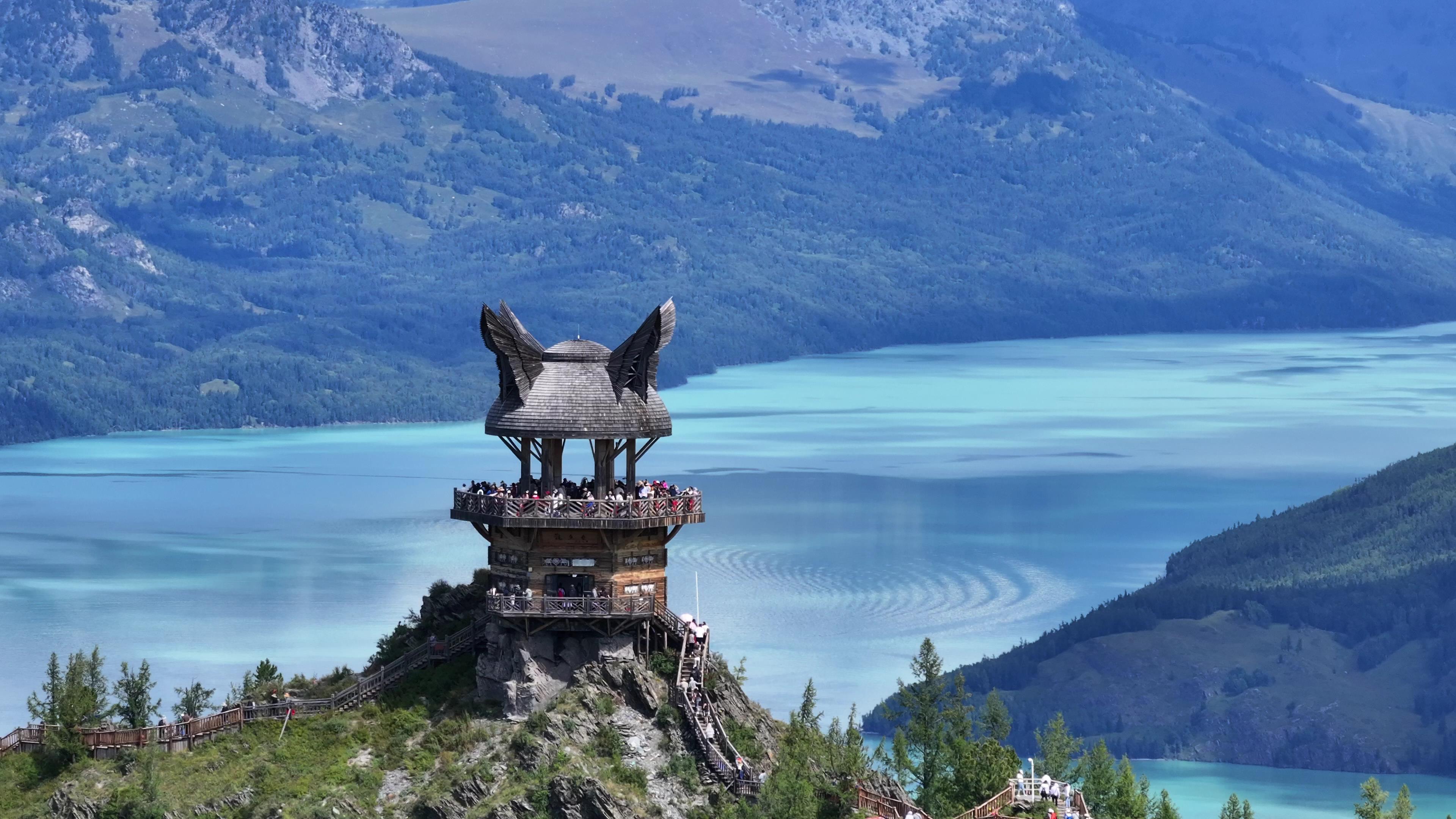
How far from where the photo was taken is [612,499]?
183 feet

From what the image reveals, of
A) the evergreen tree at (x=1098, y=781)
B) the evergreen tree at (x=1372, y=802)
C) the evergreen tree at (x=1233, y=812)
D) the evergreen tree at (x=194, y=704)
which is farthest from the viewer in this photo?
the evergreen tree at (x=1233, y=812)

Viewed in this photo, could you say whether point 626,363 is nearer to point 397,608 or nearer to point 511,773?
point 511,773

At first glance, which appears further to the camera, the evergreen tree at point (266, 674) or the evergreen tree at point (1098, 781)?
the evergreen tree at point (1098, 781)

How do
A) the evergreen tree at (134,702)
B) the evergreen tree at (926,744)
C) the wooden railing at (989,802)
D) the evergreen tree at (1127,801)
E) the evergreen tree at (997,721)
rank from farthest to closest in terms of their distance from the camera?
the evergreen tree at (997,721)
the evergreen tree at (1127,801)
the evergreen tree at (134,702)
the evergreen tree at (926,744)
the wooden railing at (989,802)

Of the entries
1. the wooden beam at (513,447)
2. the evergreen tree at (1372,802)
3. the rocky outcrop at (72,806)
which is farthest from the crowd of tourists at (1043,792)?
the rocky outcrop at (72,806)

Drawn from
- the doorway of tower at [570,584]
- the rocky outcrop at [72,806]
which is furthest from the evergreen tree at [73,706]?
the doorway of tower at [570,584]

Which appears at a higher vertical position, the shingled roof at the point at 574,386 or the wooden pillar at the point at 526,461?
the shingled roof at the point at 574,386

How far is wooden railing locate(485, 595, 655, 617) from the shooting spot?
5503 cm

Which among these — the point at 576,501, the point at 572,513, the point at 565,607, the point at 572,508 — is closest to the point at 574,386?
the point at 576,501

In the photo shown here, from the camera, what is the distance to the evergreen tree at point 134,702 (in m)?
59.3

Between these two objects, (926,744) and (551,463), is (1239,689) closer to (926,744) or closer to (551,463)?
(926,744)

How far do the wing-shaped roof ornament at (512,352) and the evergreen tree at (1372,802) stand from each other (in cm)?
2071

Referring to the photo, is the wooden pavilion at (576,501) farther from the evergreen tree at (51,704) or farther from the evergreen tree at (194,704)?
the evergreen tree at (51,704)


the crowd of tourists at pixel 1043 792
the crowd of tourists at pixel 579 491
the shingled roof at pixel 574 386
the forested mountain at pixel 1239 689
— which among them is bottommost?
the crowd of tourists at pixel 1043 792
